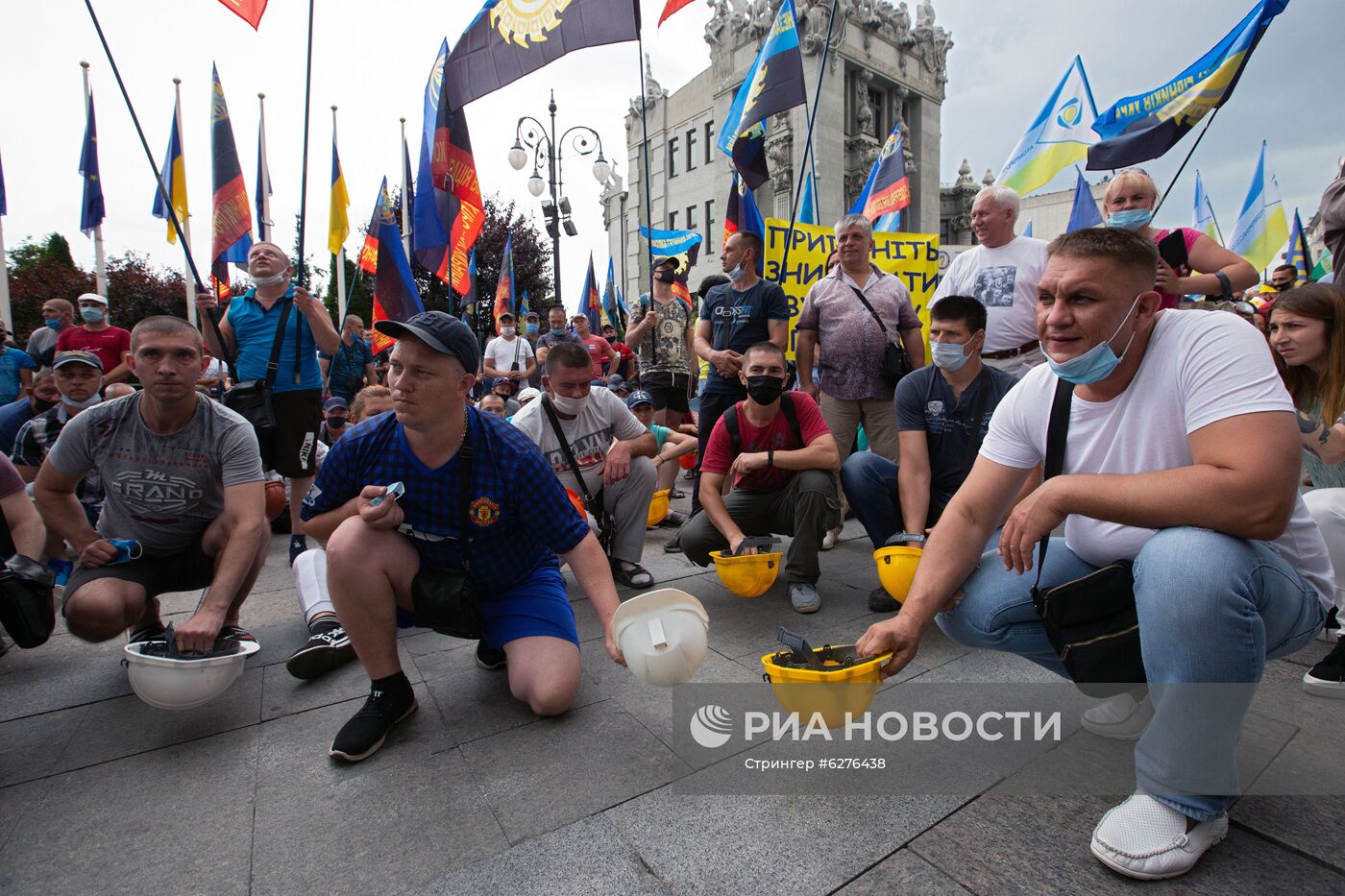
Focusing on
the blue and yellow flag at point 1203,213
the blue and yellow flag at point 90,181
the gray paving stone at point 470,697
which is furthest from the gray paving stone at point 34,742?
the blue and yellow flag at point 1203,213

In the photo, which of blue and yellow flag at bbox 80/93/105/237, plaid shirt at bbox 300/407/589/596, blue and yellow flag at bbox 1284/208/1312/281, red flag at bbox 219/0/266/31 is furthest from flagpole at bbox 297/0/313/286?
blue and yellow flag at bbox 1284/208/1312/281

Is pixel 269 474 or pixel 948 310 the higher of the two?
pixel 948 310

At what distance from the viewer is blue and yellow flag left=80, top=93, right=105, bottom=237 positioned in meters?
9.88

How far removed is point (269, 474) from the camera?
472cm

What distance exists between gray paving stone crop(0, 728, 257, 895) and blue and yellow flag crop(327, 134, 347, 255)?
1028cm

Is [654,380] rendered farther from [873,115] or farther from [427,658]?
[873,115]

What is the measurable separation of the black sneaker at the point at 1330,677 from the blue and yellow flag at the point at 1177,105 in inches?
156

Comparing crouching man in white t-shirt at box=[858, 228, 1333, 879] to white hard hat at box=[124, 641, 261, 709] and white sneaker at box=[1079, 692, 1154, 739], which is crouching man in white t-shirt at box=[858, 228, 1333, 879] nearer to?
white sneaker at box=[1079, 692, 1154, 739]

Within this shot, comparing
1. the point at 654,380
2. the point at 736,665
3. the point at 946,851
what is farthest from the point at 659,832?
the point at 654,380

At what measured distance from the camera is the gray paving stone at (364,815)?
5.24 ft

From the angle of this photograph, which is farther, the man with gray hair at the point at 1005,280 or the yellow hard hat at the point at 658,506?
the yellow hard hat at the point at 658,506

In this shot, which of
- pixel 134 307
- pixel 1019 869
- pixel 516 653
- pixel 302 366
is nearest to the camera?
pixel 1019 869

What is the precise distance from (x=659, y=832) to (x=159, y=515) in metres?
2.43

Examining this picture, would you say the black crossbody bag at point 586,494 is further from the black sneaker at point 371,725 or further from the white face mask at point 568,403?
the black sneaker at point 371,725
